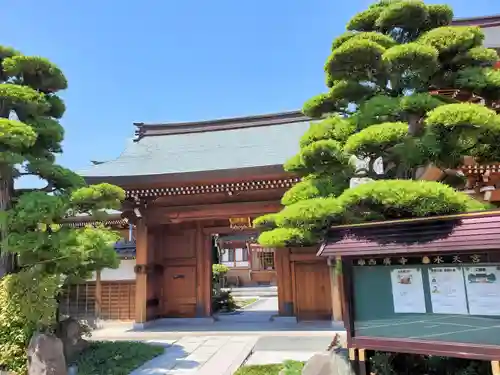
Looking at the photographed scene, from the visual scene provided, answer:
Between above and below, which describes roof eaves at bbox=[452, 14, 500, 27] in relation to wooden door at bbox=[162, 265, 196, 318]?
above

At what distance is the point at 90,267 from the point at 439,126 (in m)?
5.90

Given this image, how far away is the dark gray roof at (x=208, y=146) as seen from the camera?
1048cm

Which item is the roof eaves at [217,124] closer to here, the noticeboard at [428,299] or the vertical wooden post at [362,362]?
the noticeboard at [428,299]

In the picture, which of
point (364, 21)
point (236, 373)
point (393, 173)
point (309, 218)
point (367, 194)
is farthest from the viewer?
point (236, 373)

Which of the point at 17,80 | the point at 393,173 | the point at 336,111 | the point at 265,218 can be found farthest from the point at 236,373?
the point at 17,80

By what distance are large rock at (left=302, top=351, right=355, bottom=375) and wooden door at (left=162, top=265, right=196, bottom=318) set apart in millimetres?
6819

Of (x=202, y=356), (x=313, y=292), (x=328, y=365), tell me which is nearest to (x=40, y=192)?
(x=202, y=356)

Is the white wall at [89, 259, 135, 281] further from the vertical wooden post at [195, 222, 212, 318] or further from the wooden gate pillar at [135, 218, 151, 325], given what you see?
the vertical wooden post at [195, 222, 212, 318]

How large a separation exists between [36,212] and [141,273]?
4796 millimetres

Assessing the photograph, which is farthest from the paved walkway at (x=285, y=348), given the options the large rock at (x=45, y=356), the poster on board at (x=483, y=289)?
the poster on board at (x=483, y=289)

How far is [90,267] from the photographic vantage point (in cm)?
667

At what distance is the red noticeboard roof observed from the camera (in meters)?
3.38

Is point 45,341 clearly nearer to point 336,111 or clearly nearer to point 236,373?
point 236,373

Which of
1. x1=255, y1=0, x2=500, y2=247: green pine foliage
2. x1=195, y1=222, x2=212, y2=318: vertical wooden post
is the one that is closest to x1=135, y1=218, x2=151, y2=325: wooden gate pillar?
x1=195, y1=222, x2=212, y2=318: vertical wooden post
